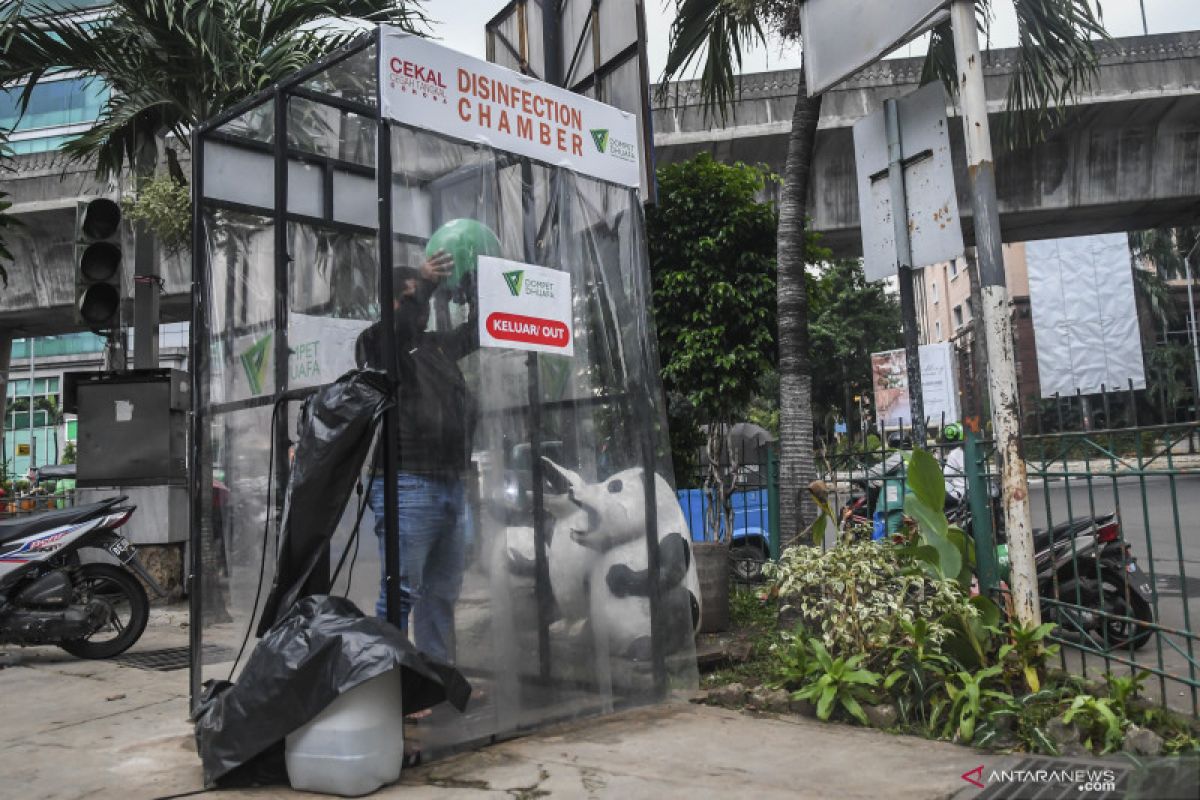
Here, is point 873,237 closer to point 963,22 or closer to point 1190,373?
point 963,22

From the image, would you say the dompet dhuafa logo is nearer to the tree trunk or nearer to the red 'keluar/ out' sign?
the red 'keluar/ out' sign

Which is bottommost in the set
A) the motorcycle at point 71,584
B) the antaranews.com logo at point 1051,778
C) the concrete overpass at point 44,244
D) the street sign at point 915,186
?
the antaranews.com logo at point 1051,778

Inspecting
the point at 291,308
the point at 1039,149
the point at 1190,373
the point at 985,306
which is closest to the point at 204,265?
the point at 291,308

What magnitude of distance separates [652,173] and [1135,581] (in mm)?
4282

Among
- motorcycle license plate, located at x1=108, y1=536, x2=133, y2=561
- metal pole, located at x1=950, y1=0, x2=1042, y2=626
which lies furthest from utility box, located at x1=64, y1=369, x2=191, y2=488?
metal pole, located at x1=950, y1=0, x2=1042, y2=626

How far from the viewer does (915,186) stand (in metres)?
4.96

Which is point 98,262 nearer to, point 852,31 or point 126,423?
point 126,423

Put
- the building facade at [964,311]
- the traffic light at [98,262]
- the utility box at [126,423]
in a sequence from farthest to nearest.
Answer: the building facade at [964,311]
the utility box at [126,423]
the traffic light at [98,262]

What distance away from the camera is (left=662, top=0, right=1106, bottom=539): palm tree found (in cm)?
655

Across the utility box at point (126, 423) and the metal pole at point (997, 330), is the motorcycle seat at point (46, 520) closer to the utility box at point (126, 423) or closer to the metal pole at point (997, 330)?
the utility box at point (126, 423)

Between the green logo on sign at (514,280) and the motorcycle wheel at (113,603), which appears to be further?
the motorcycle wheel at (113,603)

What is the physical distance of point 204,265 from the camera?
511 centimetres

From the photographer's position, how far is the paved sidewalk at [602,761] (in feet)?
11.8

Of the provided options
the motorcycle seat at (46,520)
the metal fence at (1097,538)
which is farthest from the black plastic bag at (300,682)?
the motorcycle seat at (46,520)
